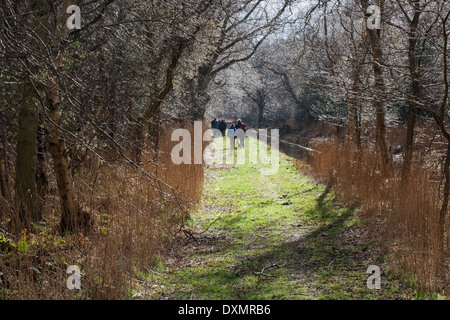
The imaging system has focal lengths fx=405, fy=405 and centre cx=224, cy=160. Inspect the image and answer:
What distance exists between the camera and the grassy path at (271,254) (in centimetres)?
377

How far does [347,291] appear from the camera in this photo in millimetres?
3672

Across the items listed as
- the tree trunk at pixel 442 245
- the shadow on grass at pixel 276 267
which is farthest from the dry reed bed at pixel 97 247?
the tree trunk at pixel 442 245

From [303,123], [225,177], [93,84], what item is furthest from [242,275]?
[303,123]

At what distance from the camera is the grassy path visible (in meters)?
3.77

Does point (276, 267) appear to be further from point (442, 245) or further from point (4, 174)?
point (4, 174)

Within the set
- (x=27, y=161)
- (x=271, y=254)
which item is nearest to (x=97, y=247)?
(x=27, y=161)

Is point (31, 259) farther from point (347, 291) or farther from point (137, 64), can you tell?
point (137, 64)

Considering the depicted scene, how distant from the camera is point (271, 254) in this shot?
4.84 m

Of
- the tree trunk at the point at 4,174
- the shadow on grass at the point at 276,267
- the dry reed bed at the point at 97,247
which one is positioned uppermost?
the tree trunk at the point at 4,174

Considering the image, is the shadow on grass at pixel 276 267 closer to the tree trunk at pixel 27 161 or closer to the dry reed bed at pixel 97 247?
the dry reed bed at pixel 97 247

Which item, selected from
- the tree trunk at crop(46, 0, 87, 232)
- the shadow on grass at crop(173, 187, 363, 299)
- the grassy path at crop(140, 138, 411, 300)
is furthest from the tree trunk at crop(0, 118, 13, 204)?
the shadow on grass at crop(173, 187, 363, 299)

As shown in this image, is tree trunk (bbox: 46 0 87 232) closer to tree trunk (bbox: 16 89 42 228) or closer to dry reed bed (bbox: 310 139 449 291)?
tree trunk (bbox: 16 89 42 228)

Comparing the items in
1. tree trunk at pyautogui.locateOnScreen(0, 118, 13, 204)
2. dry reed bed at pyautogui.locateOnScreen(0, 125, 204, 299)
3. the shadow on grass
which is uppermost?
tree trunk at pyautogui.locateOnScreen(0, 118, 13, 204)

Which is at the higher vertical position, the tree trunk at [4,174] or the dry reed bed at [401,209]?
the tree trunk at [4,174]
